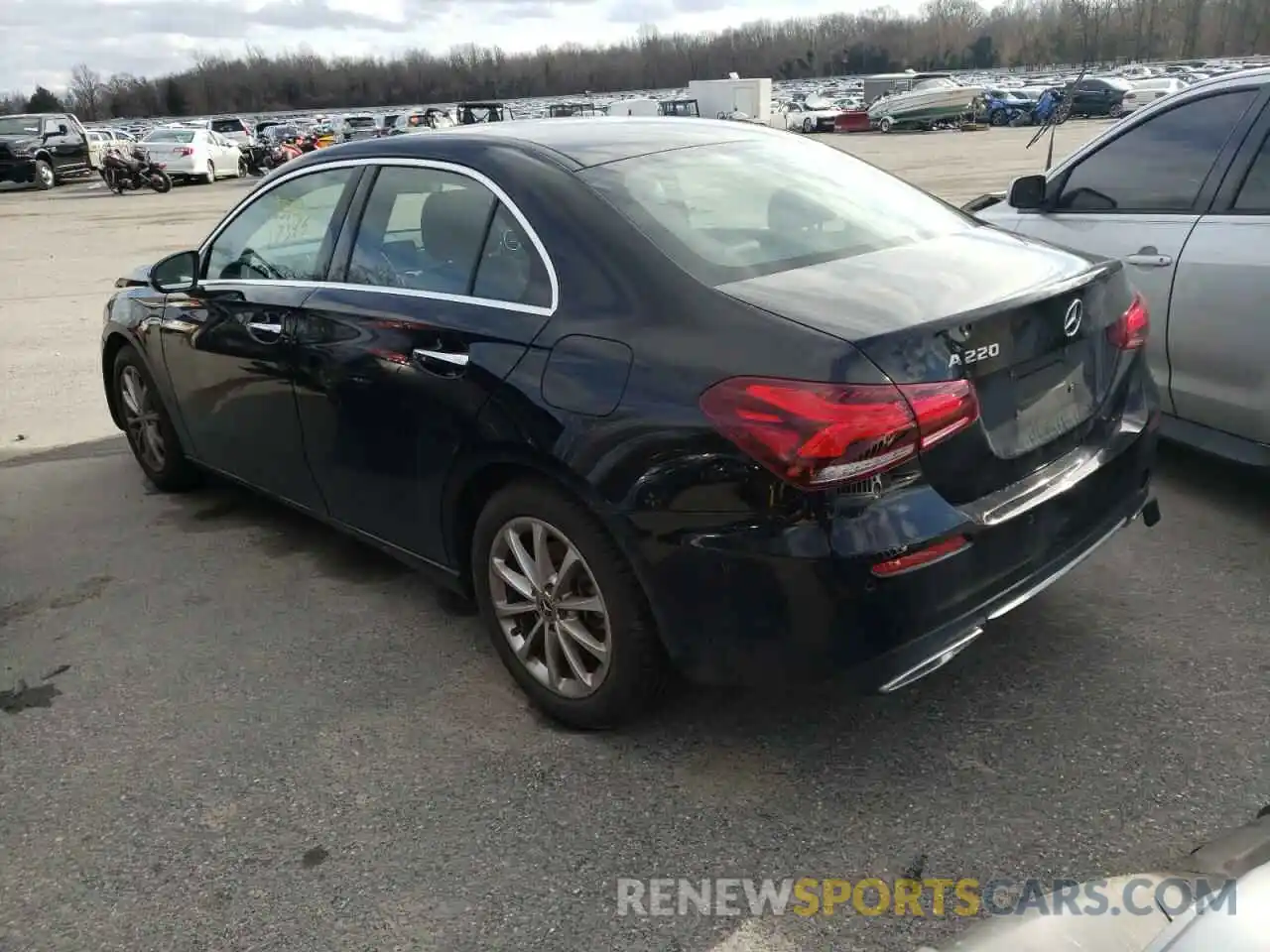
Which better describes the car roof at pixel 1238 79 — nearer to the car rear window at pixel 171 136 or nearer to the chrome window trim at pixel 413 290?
the chrome window trim at pixel 413 290

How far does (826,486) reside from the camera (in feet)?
7.99

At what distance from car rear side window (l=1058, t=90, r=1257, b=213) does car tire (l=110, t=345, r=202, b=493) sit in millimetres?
4340

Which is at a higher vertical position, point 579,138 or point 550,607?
point 579,138

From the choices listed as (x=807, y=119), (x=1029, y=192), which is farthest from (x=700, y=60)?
(x=1029, y=192)

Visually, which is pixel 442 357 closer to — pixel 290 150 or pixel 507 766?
pixel 507 766

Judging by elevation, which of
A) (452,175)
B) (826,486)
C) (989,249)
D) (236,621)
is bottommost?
(236,621)

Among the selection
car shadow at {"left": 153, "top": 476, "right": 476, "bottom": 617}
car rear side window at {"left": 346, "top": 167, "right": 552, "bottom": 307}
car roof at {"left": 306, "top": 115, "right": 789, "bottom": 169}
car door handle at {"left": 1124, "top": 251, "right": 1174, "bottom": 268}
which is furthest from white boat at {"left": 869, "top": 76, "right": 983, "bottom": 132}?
car rear side window at {"left": 346, "top": 167, "right": 552, "bottom": 307}

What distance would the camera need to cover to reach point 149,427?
5.34 meters

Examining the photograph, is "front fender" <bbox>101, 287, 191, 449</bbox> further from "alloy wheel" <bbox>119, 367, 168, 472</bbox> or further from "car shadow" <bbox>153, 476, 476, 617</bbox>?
"car shadow" <bbox>153, 476, 476, 617</bbox>

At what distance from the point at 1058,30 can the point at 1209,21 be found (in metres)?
13.9

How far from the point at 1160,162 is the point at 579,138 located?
269 cm

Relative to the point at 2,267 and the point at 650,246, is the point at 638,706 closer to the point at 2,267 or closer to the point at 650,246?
the point at 650,246

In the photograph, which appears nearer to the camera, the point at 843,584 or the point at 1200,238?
the point at 843,584

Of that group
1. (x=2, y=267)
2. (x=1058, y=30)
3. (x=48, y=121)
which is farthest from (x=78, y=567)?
(x=1058, y=30)
